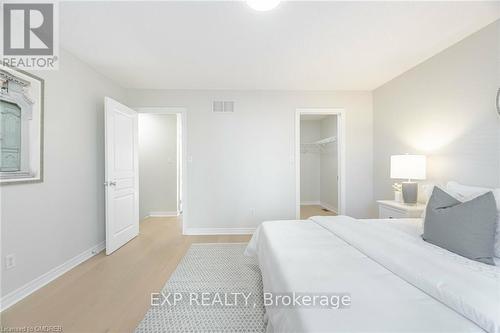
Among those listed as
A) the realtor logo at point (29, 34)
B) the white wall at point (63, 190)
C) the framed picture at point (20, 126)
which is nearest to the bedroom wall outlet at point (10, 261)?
the white wall at point (63, 190)

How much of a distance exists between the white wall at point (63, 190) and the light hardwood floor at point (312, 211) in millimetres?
3902

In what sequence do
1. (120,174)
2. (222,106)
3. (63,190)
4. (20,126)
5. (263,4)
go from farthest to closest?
(222,106)
(120,174)
(63,190)
(20,126)
(263,4)

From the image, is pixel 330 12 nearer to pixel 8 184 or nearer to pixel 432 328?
pixel 432 328

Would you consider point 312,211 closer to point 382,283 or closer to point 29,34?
point 382,283

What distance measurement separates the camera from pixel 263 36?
2186 millimetres

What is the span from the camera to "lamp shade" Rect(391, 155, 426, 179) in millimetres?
2547

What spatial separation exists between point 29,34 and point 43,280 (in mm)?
2291

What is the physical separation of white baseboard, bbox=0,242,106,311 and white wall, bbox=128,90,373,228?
1.45m

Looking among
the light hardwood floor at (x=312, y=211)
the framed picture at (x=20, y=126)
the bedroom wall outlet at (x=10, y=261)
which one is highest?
the framed picture at (x=20, y=126)

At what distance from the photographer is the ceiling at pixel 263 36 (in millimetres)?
1811

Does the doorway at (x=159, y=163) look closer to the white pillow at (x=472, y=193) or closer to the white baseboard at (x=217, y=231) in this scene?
the white baseboard at (x=217, y=231)

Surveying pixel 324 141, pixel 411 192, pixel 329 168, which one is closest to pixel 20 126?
pixel 411 192

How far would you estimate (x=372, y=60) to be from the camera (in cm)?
272

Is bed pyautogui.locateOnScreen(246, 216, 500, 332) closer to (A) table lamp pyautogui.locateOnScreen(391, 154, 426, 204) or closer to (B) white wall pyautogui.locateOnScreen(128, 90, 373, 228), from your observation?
(A) table lamp pyautogui.locateOnScreen(391, 154, 426, 204)
